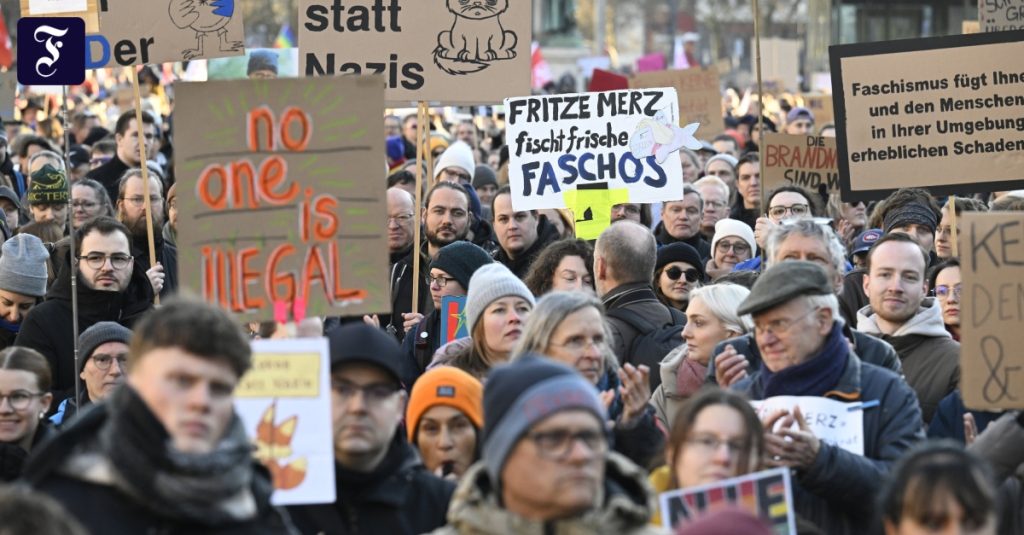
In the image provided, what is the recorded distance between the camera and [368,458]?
487 cm

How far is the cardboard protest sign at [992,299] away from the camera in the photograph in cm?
578

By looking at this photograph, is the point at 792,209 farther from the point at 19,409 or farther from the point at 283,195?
the point at 283,195

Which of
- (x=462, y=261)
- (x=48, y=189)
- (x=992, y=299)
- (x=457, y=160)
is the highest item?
(x=457, y=160)

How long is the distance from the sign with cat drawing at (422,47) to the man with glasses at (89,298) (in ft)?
4.69

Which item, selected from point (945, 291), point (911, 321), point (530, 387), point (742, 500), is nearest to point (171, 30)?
point (945, 291)

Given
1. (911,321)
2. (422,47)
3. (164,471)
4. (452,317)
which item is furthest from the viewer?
(422,47)

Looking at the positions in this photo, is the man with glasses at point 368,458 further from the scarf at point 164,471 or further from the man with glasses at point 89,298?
the man with glasses at point 89,298

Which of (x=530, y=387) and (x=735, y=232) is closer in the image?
(x=530, y=387)

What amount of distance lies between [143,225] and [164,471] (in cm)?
683

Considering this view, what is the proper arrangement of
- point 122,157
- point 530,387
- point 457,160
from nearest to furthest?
point 530,387 < point 122,157 < point 457,160

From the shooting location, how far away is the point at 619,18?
89938 mm

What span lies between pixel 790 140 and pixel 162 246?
4.56 metres

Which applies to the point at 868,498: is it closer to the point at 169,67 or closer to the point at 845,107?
the point at 845,107

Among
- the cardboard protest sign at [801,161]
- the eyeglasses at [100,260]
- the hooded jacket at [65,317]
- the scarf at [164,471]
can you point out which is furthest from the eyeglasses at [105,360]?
the cardboard protest sign at [801,161]
